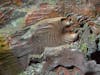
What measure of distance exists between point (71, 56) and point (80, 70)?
0.61 ft

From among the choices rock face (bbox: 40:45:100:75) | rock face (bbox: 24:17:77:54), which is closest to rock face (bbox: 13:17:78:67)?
rock face (bbox: 24:17:77:54)

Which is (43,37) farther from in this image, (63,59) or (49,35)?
(63,59)

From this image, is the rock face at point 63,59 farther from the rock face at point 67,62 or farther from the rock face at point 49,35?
the rock face at point 49,35

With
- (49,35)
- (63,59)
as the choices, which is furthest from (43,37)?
(63,59)

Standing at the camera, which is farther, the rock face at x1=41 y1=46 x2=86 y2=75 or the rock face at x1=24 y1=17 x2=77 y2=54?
the rock face at x1=24 y1=17 x2=77 y2=54

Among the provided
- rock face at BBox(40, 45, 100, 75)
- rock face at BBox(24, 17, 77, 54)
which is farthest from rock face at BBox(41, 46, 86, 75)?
rock face at BBox(24, 17, 77, 54)

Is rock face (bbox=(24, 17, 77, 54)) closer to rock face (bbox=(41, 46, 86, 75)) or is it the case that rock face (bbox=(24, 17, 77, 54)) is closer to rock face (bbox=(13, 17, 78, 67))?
rock face (bbox=(13, 17, 78, 67))

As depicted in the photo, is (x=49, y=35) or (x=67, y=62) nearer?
(x=67, y=62)

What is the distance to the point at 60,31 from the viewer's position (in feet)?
14.0

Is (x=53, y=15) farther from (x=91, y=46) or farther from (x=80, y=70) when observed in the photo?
(x=80, y=70)

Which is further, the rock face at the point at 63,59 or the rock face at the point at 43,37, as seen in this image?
the rock face at the point at 43,37

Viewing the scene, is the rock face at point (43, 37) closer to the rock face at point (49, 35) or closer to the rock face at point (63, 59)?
the rock face at point (49, 35)

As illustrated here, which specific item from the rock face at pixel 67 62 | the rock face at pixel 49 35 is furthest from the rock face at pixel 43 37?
the rock face at pixel 67 62

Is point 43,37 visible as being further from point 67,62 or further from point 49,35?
point 67,62
